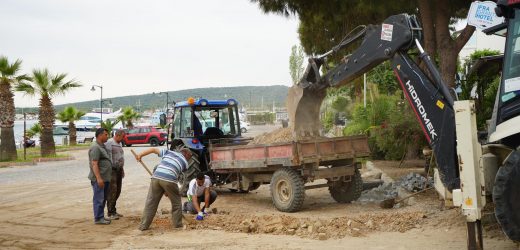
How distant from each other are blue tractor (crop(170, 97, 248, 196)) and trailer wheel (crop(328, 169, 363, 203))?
8.23ft

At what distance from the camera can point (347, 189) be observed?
35.5ft

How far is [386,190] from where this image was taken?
36.4ft

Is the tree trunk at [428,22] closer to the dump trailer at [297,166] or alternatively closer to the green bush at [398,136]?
the green bush at [398,136]

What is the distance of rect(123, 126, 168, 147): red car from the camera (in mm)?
40094

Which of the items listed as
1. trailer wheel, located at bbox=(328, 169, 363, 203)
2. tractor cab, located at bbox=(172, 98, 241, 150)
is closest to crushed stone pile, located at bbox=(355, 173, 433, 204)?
trailer wheel, located at bbox=(328, 169, 363, 203)

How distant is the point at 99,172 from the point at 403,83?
529 cm

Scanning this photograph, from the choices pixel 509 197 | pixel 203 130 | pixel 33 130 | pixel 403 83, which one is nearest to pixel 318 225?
pixel 403 83

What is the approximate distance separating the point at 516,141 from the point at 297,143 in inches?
180

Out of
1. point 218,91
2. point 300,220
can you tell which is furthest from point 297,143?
point 218,91

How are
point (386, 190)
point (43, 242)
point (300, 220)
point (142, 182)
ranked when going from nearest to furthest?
point (43, 242) → point (300, 220) → point (386, 190) → point (142, 182)

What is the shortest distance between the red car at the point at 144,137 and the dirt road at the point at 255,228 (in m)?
28.3

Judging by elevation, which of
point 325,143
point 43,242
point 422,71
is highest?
point 422,71

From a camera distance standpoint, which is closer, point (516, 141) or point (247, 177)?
point (516, 141)

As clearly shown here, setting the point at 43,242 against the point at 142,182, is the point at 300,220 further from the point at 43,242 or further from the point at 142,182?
the point at 142,182
